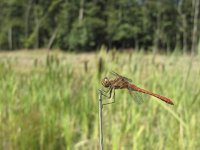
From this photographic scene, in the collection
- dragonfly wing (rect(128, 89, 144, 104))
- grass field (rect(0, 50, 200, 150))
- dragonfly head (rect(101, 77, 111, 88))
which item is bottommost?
grass field (rect(0, 50, 200, 150))

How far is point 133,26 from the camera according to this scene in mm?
24859

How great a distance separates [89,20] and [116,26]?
1.97m

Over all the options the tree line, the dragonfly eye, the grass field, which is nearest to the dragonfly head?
the dragonfly eye

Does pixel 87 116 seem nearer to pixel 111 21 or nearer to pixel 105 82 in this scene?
pixel 105 82

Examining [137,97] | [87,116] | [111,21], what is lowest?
[87,116]

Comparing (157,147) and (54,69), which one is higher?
(54,69)

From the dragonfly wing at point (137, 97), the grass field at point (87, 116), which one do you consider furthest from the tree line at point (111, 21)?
the dragonfly wing at point (137, 97)

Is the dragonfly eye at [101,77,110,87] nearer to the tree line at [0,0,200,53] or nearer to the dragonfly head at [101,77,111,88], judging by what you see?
the dragonfly head at [101,77,111,88]

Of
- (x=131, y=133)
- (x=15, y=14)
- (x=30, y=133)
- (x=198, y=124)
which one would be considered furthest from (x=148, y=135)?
(x=15, y=14)

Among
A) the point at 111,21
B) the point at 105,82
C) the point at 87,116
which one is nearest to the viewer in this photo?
the point at 105,82

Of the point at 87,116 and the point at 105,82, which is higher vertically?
the point at 105,82

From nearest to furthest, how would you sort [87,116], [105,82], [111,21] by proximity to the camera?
[105,82] < [87,116] < [111,21]

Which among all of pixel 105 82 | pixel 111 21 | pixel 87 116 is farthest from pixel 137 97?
pixel 111 21

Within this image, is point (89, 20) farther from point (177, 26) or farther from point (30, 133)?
point (30, 133)
